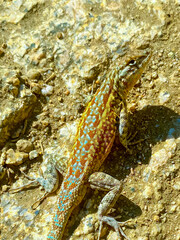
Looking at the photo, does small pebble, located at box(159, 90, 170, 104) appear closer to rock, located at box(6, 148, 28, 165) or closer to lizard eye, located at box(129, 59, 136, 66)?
lizard eye, located at box(129, 59, 136, 66)

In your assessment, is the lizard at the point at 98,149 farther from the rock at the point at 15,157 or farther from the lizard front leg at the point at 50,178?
the rock at the point at 15,157

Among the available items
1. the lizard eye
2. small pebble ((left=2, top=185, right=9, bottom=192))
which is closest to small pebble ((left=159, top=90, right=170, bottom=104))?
the lizard eye

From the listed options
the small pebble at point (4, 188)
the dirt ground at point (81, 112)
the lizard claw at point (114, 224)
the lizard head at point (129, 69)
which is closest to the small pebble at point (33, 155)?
the dirt ground at point (81, 112)

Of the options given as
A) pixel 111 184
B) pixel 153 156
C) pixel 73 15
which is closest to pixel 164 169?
pixel 153 156

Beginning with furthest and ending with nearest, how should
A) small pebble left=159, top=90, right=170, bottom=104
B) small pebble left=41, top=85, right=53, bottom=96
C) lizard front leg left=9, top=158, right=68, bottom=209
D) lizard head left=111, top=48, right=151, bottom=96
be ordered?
small pebble left=41, top=85, right=53, bottom=96 < small pebble left=159, top=90, right=170, bottom=104 < lizard head left=111, top=48, right=151, bottom=96 < lizard front leg left=9, top=158, right=68, bottom=209

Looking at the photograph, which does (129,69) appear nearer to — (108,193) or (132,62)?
(132,62)

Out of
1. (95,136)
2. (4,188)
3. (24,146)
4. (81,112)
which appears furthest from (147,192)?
(4,188)

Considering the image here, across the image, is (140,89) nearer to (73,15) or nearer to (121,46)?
(121,46)
